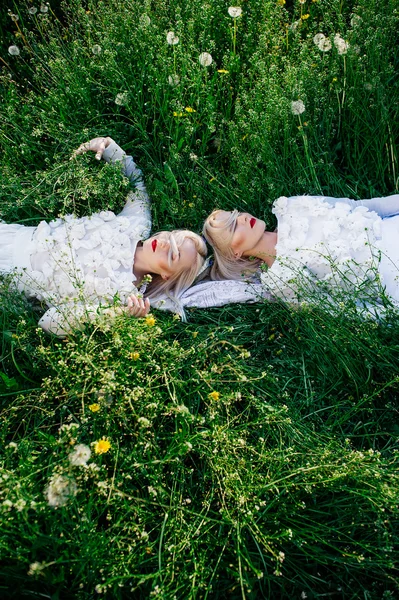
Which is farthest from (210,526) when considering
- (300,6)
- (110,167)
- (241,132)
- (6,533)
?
(300,6)

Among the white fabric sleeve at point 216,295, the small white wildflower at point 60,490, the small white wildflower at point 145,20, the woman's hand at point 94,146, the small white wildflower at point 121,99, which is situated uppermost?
the small white wildflower at point 145,20

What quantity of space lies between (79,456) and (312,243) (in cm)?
169

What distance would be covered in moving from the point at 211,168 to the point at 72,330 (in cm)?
147

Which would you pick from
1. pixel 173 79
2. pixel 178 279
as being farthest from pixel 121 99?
pixel 178 279

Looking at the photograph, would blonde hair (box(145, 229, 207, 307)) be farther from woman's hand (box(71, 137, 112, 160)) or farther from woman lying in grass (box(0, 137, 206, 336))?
woman's hand (box(71, 137, 112, 160))

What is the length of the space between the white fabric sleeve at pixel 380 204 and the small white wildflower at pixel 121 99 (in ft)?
4.46

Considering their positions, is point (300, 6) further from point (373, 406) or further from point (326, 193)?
point (373, 406)

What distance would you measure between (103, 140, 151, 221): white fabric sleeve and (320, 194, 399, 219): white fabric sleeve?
1.06 metres

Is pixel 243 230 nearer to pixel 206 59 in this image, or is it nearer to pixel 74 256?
pixel 74 256

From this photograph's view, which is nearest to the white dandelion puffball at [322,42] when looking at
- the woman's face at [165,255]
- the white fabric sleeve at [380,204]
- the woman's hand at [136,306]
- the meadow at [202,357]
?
the meadow at [202,357]

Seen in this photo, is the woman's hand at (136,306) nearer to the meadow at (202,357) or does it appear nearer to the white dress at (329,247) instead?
the meadow at (202,357)

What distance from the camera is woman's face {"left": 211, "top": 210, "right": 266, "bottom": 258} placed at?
293cm

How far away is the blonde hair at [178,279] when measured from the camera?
2.98m

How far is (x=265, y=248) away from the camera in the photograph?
3.00 meters
